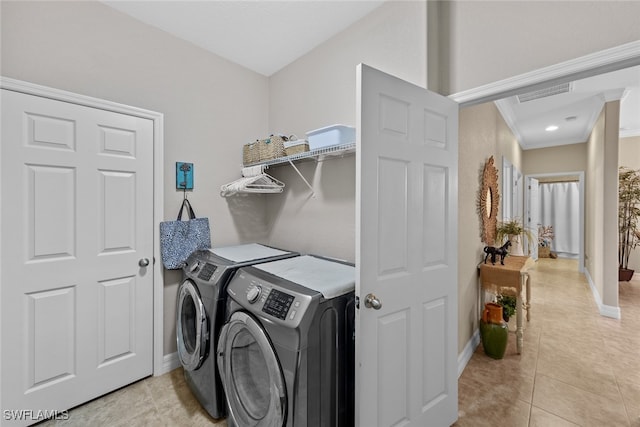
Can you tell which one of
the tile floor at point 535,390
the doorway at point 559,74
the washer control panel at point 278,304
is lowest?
the tile floor at point 535,390

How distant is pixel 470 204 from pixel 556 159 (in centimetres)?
505

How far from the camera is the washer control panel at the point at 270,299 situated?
3.98 feet

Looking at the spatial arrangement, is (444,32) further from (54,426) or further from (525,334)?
Result: (54,426)

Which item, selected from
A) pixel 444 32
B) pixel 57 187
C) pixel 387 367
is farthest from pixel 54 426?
pixel 444 32

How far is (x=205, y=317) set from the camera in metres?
1.69

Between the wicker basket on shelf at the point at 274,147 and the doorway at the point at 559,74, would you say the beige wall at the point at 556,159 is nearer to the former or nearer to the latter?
the doorway at the point at 559,74

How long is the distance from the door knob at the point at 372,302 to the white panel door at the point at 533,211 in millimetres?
6848

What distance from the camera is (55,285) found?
174cm

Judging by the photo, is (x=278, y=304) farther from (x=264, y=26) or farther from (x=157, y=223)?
(x=264, y=26)

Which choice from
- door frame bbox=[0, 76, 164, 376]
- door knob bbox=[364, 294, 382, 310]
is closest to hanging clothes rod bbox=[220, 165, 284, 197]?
door frame bbox=[0, 76, 164, 376]

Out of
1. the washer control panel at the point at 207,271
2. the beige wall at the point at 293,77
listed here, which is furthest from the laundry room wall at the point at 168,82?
the washer control panel at the point at 207,271

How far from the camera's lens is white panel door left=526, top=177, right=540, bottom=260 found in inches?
252

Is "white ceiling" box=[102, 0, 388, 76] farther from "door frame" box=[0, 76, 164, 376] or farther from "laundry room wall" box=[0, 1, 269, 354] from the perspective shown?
"door frame" box=[0, 76, 164, 376]

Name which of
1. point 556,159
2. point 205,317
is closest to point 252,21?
point 205,317
